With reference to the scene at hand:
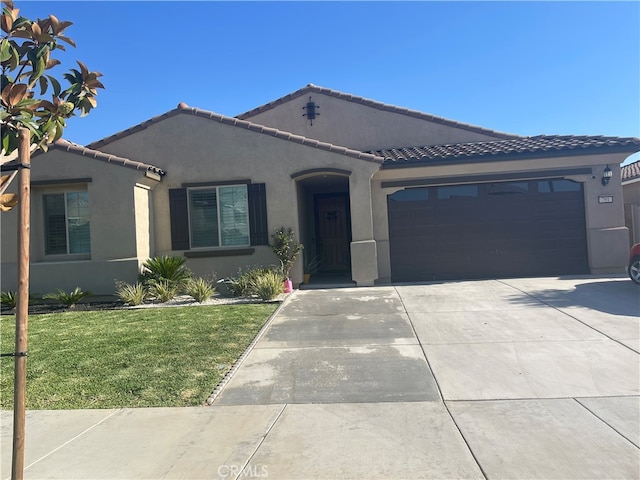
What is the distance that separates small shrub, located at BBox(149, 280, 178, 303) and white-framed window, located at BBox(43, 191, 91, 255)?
7.61 ft

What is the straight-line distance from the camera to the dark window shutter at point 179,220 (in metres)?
12.6

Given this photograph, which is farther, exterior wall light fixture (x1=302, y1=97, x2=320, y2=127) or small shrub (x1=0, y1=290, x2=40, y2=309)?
exterior wall light fixture (x1=302, y1=97, x2=320, y2=127)

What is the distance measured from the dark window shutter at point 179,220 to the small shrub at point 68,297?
2.53 metres

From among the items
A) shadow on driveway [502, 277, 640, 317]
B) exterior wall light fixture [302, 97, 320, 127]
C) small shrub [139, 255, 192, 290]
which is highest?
exterior wall light fixture [302, 97, 320, 127]

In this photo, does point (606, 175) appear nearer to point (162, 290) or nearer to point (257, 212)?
point (257, 212)

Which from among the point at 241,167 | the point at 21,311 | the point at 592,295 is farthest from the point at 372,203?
the point at 21,311

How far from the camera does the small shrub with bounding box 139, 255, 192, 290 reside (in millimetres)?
11477

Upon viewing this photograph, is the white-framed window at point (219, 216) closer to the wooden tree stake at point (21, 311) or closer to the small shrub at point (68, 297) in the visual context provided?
the small shrub at point (68, 297)

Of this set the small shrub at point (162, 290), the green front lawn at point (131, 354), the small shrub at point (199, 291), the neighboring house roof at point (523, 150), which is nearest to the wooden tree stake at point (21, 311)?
the green front lawn at point (131, 354)

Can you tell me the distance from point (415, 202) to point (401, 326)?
5746mm

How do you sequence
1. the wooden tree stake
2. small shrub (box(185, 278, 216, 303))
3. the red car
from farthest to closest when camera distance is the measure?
small shrub (box(185, 278, 216, 303))
the red car
the wooden tree stake

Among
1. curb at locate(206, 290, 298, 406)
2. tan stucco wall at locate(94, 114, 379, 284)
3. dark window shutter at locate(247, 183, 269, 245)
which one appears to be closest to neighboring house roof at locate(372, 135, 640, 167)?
tan stucco wall at locate(94, 114, 379, 284)

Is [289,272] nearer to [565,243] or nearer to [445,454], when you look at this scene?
[565,243]

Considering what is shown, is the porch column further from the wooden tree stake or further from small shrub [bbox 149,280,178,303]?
the wooden tree stake
